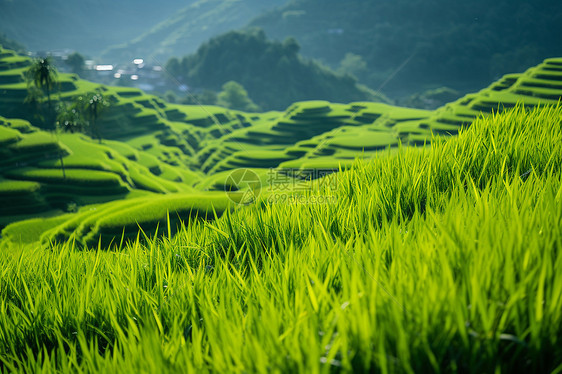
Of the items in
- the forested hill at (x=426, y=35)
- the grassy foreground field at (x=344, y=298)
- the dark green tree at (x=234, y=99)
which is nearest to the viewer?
the grassy foreground field at (x=344, y=298)

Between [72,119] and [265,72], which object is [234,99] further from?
[72,119]

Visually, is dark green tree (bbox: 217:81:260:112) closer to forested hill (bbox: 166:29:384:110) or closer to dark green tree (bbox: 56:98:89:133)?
forested hill (bbox: 166:29:384:110)

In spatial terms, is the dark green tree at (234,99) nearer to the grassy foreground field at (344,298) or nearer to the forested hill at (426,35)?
the forested hill at (426,35)

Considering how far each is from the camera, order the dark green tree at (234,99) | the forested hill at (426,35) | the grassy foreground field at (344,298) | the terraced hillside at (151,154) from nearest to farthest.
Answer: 1. the grassy foreground field at (344,298)
2. the terraced hillside at (151,154)
3. the forested hill at (426,35)
4. the dark green tree at (234,99)

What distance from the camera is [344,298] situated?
37.7 inches

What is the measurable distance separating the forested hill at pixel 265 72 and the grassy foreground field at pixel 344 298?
102m

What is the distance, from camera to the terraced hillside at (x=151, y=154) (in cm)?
1344

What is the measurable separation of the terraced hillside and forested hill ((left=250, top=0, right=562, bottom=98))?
198 feet

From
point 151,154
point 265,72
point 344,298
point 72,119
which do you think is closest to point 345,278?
point 344,298

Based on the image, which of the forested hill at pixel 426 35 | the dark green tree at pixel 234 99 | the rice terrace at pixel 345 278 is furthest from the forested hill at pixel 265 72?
the rice terrace at pixel 345 278

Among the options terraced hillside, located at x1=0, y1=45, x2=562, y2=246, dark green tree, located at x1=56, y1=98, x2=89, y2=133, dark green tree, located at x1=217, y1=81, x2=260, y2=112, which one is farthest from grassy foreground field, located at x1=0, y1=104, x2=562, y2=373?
dark green tree, located at x1=217, y1=81, x2=260, y2=112

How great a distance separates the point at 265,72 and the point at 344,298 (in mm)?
111142

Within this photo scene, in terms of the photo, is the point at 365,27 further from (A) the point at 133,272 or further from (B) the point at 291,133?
(A) the point at 133,272

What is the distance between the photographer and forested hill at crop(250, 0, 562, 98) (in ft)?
274
